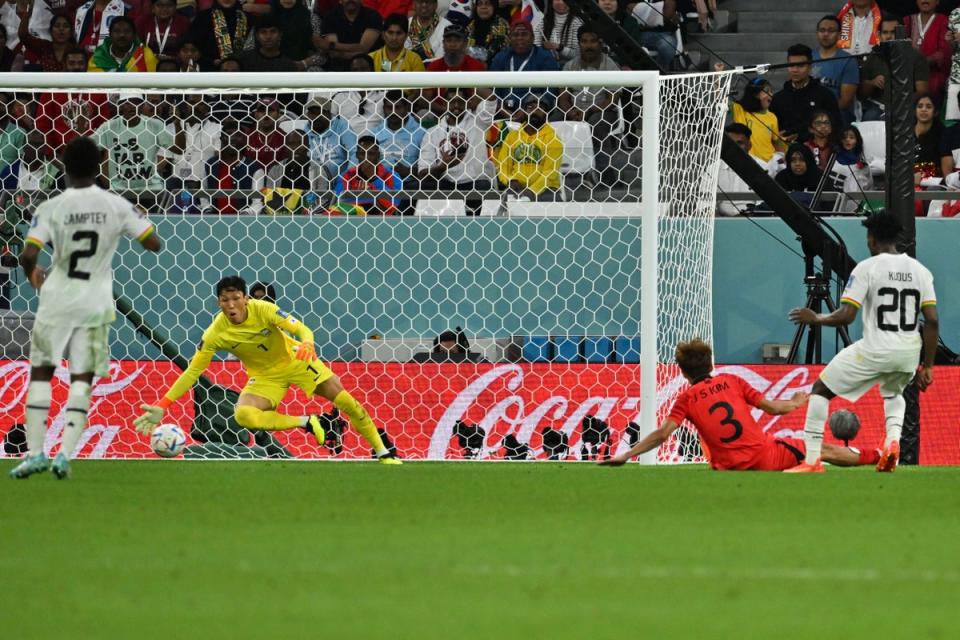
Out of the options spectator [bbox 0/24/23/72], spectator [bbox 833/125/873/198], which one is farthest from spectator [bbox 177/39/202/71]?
spectator [bbox 833/125/873/198]

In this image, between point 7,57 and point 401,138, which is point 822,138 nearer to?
point 401,138

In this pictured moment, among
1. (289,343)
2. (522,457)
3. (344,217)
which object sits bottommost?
(522,457)

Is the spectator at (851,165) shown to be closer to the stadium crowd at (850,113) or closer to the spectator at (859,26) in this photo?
the stadium crowd at (850,113)

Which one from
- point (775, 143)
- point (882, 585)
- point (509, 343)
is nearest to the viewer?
point (882, 585)

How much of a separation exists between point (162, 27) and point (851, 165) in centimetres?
763

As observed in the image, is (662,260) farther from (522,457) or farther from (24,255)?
(24,255)

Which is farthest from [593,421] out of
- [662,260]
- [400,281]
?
[400,281]

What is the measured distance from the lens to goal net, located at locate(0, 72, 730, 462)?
1301 cm

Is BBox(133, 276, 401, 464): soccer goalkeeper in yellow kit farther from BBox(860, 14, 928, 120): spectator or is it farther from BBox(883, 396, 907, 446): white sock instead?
BBox(860, 14, 928, 120): spectator

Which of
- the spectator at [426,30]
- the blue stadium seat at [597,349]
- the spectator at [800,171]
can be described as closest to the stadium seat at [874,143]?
the spectator at [800,171]

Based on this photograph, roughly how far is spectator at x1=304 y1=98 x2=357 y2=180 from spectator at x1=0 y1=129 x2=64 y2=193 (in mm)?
2240

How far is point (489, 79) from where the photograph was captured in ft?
39.1

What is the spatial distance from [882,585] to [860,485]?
4.06 m

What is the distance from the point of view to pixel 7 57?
59.9 ft
